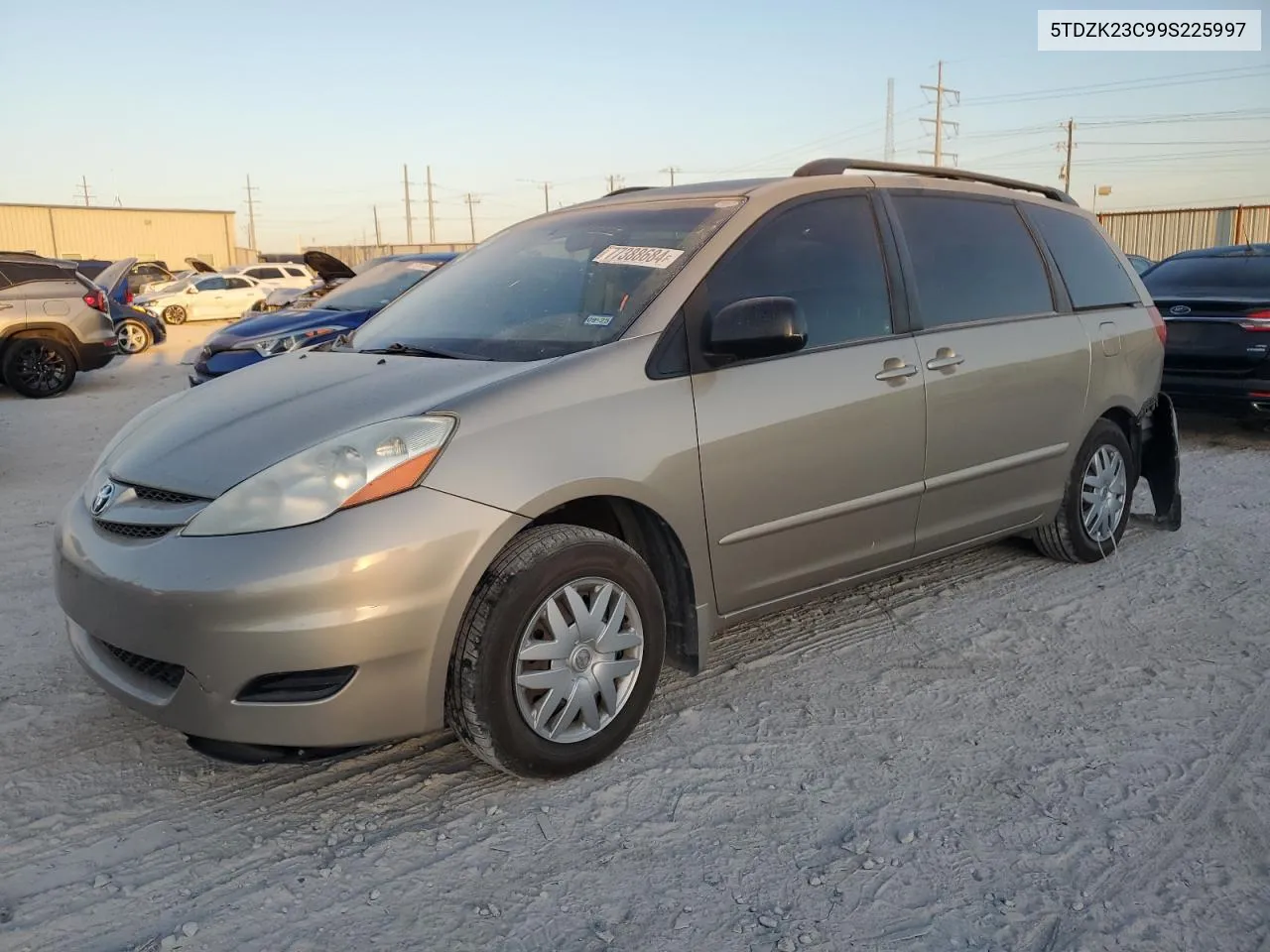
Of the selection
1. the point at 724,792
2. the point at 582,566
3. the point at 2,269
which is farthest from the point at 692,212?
the point at 2,269

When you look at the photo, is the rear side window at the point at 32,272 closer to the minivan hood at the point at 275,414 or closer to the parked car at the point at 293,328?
the parked car at the point at 293,328

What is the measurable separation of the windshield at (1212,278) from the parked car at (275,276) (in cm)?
2322

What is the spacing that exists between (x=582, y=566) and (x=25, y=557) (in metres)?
3.60

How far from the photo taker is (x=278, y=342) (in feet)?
27.1

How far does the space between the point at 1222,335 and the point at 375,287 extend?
270 inches

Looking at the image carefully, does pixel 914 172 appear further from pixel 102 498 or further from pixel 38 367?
pixel 38 367

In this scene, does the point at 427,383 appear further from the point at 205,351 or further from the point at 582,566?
the point at 205,351

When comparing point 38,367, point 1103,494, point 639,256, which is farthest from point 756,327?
point 38,367

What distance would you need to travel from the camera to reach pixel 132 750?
3.05 metres

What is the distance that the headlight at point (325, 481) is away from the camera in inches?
98.5

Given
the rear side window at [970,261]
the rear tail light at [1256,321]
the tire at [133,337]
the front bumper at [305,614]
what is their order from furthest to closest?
the tire at [133,337], the rear tail light at [1256,321], the rear side window at [970,261], the front bumper at [305,614]

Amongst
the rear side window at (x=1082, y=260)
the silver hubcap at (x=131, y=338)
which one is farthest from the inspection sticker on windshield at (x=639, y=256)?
the silver hubcap at (x=131, y=338)

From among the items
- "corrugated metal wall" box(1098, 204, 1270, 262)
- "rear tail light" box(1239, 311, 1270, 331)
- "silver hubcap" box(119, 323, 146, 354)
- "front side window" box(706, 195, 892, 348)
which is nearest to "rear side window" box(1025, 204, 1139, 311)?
"front side window" box(706, 195, 892, 348)

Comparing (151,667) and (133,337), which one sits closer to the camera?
(151,667)
